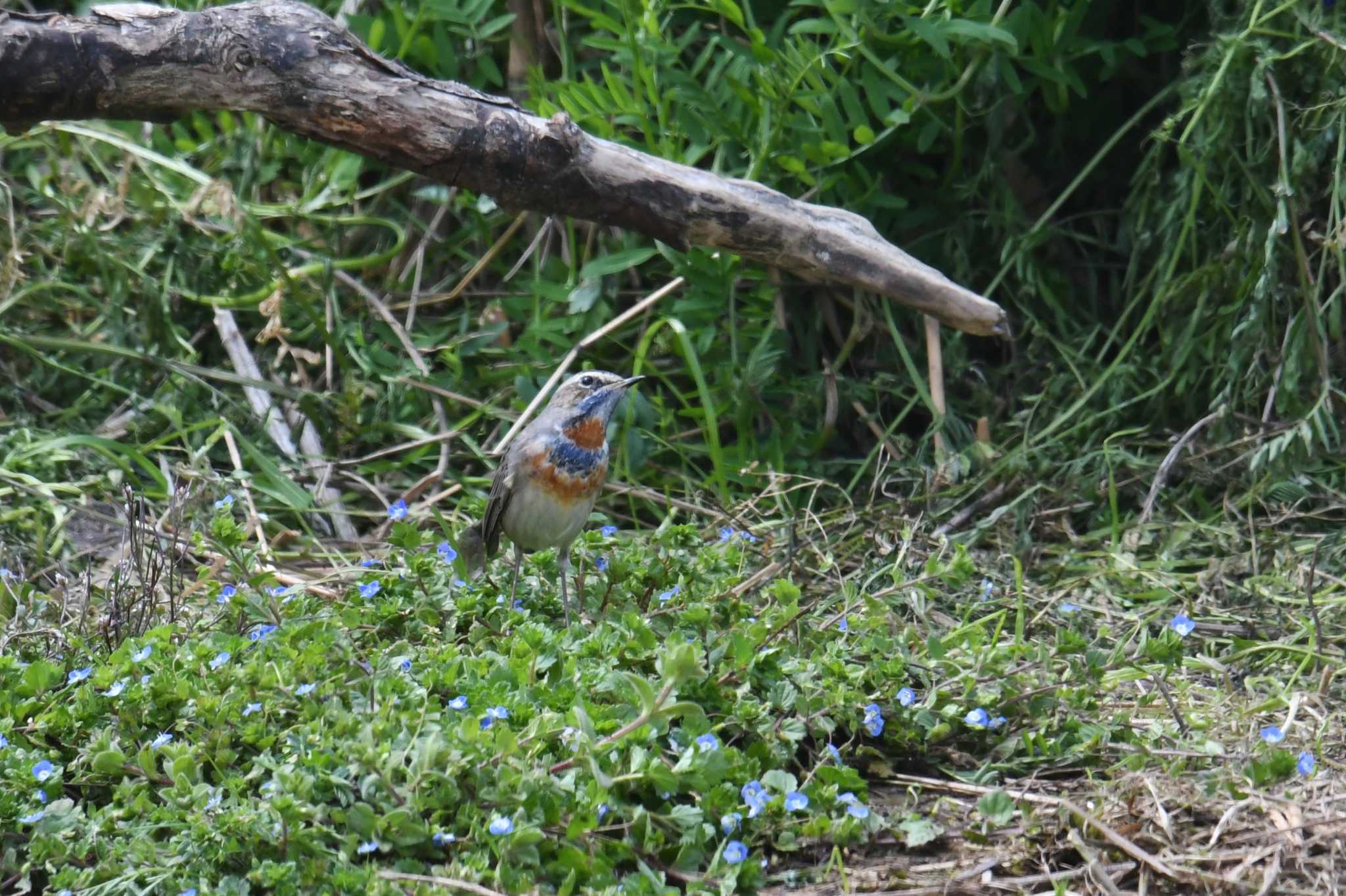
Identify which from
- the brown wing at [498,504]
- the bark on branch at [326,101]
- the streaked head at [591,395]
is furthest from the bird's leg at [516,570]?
the bark on branch at [326,101]

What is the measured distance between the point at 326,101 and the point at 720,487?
2.06 m

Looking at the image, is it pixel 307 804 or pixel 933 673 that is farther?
pixel 933 673

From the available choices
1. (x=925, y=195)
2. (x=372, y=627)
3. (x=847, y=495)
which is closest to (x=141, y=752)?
(x=372, y=627)

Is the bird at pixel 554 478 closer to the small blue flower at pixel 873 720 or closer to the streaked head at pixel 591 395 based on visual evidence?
the streaked head at pixel 591 395

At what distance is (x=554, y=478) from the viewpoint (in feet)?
15.3

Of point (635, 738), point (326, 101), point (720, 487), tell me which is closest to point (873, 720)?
point (635, 738)

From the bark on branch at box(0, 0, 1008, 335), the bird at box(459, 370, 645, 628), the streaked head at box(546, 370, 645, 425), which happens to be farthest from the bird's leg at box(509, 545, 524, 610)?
the bark on branch at box(0, 0, 1008, 335)

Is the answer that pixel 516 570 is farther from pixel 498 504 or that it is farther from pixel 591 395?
pixel 591 395

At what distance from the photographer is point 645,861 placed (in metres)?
3.06

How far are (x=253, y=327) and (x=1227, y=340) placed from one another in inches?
166

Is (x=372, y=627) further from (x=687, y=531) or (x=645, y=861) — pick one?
(x=645, y=861)

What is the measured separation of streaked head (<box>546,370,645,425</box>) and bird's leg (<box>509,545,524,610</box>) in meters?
0.48

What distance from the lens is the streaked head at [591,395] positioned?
15.8ft

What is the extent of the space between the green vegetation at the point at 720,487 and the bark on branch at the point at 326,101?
0.88m
